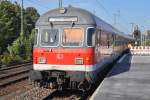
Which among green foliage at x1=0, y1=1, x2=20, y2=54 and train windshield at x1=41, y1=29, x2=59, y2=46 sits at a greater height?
green foliage at x1=0, y1=1, x2=20, y2=54

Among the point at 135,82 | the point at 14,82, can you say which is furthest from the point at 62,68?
the point at 14,82

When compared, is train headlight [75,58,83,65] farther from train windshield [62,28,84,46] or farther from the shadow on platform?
the shadow on platform

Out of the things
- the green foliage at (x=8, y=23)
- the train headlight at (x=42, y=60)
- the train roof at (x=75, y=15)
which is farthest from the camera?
the green foliage at (x=8, y=23)

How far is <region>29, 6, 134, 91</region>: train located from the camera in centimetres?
1470

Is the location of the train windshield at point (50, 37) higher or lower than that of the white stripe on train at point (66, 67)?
higher

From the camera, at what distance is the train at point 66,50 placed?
14.7 m

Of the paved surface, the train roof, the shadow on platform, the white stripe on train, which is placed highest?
the train roof

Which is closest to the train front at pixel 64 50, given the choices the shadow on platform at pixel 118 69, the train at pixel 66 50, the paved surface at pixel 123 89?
the train at pixel 66 50

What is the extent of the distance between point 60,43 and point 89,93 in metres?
2.30

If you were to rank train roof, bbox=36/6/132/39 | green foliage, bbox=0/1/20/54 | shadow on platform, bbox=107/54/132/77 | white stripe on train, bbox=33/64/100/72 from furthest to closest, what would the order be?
green foliage, bbox=0/1/20/54 < shadow on platform, bbox=107/54/132/77 < train roof, bbox=36/6/132/39 < white stripe on train, bbox=33/64/100/72

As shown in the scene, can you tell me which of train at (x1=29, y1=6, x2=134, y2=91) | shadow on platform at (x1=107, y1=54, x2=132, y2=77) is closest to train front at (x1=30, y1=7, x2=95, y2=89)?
train at (x1=29, y1=6, x2=134, y2=91)

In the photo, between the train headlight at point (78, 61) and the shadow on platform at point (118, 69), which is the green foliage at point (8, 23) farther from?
the train headlight at point (78, 61)

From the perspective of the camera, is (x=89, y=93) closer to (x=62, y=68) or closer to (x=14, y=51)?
(x=62, y=68)

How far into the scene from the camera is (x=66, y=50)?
49.1ft
